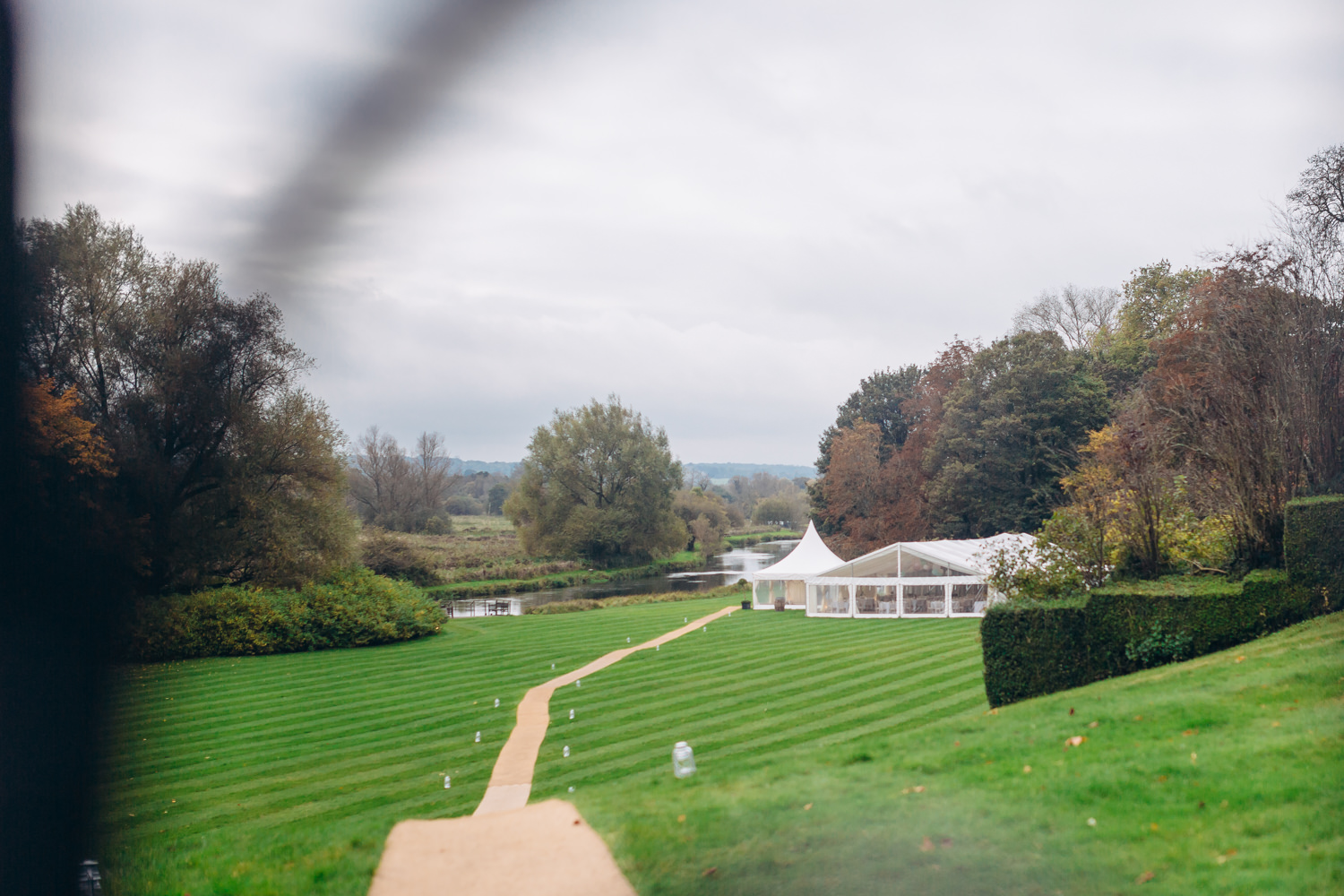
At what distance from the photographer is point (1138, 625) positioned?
31.6ft

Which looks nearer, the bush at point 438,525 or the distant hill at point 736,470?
the bush at point 438,525

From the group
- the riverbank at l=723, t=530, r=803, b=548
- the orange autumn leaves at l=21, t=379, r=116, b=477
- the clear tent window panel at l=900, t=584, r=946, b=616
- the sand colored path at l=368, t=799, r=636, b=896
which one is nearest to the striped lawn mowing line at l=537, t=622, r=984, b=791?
the sand colored path at l=368, t=799, r=636, b=896

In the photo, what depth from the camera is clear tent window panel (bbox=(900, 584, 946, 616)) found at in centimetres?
2438

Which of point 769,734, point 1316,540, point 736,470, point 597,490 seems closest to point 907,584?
point 769,734

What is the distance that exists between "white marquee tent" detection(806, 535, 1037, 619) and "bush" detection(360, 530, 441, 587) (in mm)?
15951

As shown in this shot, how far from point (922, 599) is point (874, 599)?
1526 millimetres

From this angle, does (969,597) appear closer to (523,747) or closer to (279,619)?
(523,747)

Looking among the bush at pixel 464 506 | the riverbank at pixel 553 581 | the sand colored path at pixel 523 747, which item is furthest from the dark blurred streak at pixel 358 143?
the bush at pixel 464 506

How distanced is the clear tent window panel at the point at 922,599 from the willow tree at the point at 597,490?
1079 inches

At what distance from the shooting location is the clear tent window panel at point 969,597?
23891 mm

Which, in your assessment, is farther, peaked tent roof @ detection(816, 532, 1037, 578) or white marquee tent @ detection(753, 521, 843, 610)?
white marquee tent @ detection(753, 521, 843, 610)

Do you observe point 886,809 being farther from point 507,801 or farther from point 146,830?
point 146,830

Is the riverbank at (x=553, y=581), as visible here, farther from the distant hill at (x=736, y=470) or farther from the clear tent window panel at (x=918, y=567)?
→ the distant hill at (x=736, y=470)

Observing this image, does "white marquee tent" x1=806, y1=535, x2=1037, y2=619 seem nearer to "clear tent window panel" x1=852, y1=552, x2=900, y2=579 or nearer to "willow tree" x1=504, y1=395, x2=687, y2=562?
"clear tent window panel" x1=852, y1=552, x2=900, y2=579
